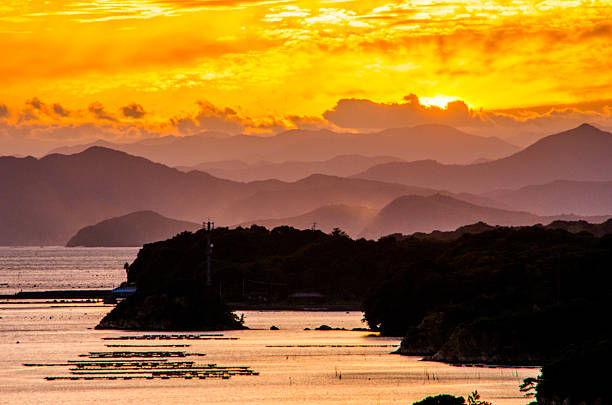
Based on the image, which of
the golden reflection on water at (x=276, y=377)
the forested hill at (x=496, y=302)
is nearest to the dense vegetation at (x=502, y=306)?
the forested hill at (x=496, y=302)

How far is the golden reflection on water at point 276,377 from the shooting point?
81688 millimetres

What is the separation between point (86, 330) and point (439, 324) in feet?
189

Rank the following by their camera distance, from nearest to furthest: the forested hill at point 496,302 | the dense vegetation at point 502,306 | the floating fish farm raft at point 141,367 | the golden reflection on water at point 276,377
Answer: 1. the golden reflection on water at point 276,377
2. the floating fish farm raft at point 141,367
3. the dense vegetation at point 502,306
4. the forested hill at point 496,302

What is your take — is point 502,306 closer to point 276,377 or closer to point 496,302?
point 496,302

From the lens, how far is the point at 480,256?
18025 centimetres

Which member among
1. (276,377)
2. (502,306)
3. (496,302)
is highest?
(496,302)

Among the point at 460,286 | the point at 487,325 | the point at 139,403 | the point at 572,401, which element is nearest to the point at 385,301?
the point at 460,286

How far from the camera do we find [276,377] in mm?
95125

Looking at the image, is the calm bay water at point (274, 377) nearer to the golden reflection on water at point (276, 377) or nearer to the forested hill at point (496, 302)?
the golden reflection on water at point (276, 377)

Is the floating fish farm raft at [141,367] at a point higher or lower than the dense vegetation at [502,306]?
lower

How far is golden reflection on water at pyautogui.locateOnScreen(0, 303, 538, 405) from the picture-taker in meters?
81.7

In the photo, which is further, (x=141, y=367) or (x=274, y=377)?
(x=141, y=367)

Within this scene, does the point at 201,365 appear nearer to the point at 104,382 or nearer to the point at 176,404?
the point at 104,382

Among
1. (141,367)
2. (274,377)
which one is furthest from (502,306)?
(141,367)
